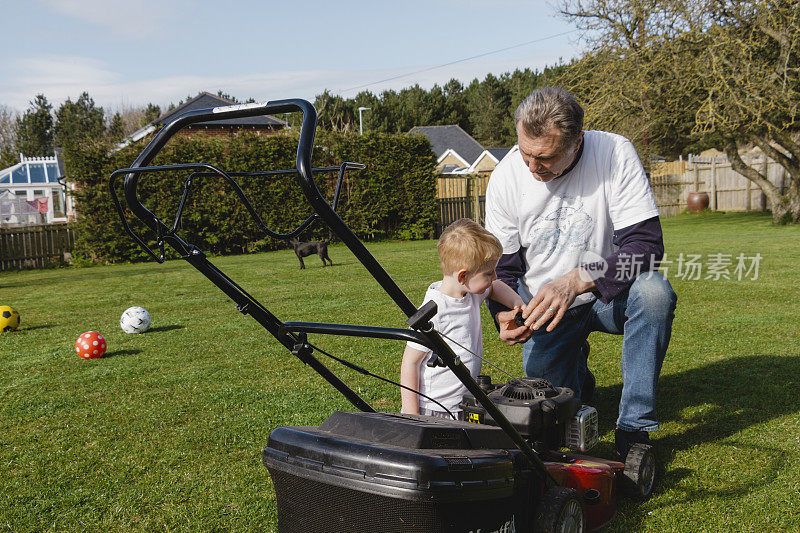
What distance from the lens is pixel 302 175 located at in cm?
149

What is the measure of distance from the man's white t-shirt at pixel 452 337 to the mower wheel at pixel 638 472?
0.71 metres

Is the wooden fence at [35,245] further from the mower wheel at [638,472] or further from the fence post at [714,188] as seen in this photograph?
the fence post at [714,188]

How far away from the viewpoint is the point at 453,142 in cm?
5447

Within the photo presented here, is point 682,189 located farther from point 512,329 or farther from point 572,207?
point 512,329

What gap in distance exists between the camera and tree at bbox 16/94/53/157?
6359 centimetres

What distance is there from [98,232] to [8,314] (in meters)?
10.7

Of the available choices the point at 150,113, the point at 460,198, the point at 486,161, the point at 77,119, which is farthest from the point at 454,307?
the point at 77,119

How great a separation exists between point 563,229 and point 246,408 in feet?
6.94

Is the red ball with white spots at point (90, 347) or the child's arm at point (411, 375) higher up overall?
the child's arm at point (411, 375)

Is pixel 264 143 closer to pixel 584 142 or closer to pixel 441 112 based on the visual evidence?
pixel 584 142

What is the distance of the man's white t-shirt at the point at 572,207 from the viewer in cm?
306


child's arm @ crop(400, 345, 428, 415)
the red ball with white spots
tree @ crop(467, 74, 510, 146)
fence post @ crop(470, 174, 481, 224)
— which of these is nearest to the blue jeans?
child's arm @ crop(400, 345, 428, 415)

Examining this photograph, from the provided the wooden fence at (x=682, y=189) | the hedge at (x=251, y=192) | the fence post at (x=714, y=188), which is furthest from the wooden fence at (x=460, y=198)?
the fence post at (x=714, y=188)

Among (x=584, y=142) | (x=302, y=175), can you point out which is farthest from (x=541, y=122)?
(x=302, y=175)
